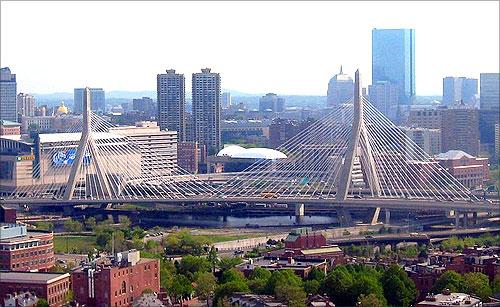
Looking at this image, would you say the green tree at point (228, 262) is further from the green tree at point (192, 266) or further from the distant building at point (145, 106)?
the distant building at point (145, 106)

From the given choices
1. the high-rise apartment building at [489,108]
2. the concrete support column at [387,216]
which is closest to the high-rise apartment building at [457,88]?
the high-rise apartment building at [489,108]

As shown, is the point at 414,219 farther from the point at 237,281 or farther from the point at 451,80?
the point at 451,80

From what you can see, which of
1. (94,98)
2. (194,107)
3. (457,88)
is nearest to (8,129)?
(194,107)

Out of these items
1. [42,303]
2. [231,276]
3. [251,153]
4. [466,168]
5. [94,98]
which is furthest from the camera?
[94,98]

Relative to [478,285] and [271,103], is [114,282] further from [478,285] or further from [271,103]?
[271,103]

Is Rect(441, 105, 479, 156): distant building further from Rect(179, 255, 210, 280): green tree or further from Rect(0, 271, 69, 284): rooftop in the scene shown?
Rect(0, 271, 69, 284): rooftop
